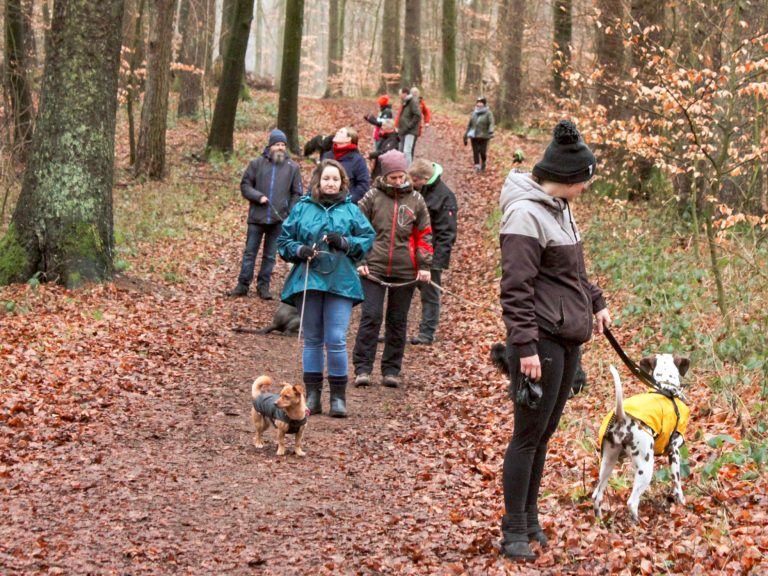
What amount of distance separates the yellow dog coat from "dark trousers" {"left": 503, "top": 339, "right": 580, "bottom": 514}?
669 millimetres

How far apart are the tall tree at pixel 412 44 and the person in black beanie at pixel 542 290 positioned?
3233 centimetres

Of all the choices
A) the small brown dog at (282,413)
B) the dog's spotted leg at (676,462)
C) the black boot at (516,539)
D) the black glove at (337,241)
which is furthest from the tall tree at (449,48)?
the black boot at (516,539)

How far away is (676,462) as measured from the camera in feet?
17.9

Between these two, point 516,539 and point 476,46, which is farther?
point 476,46

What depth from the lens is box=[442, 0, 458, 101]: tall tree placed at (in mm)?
35781

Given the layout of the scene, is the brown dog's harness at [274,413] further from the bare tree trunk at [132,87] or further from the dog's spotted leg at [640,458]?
the bare tree trunk at [132,87]

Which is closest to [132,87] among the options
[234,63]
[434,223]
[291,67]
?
[234,63]

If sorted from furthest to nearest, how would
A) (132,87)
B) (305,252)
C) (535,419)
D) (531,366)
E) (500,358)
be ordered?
(132,87) < (305,252) < (500,358) < (535,419) < (531,366)

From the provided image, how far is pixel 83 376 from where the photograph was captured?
844 centimetres

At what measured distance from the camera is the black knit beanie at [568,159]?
4.52m

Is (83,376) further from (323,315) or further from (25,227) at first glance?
(25,227)

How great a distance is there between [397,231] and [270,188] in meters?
3.91

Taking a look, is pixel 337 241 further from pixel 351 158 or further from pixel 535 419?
pixel 351 158

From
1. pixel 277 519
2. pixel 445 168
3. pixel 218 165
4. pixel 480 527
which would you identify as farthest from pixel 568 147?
pixel 445 168
